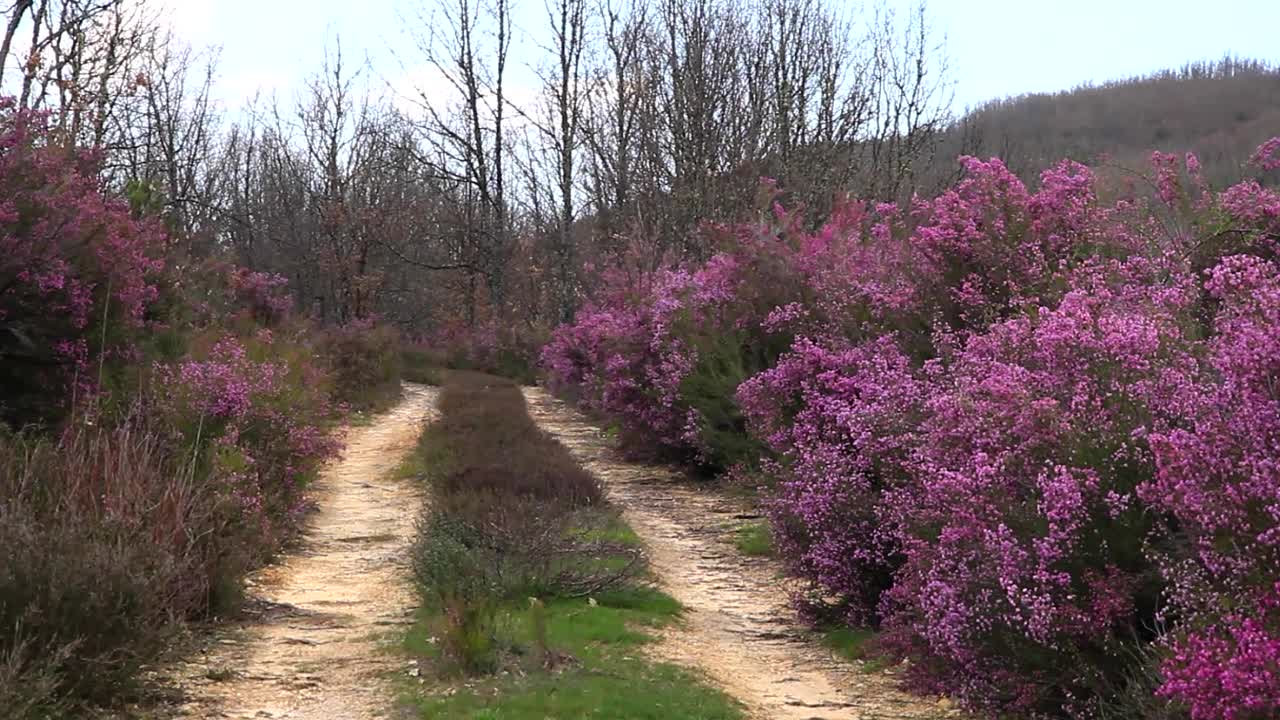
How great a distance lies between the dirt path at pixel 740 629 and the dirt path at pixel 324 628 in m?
2.04

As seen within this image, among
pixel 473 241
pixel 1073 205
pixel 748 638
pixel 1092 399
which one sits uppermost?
pixel 473 241

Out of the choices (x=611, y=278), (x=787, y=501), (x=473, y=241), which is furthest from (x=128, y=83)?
(x=787, y=501)

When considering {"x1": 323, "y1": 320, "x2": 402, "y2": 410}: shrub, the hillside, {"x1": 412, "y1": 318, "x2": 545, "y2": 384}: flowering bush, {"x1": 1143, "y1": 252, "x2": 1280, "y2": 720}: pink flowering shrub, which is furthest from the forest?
the hillside

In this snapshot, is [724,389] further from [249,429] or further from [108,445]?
[108,445]

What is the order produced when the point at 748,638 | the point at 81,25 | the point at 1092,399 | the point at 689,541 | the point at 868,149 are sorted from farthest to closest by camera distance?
the point at 868,149 → the point at 81,25 → the point at 689,541 → the point at 748,638 → the point at 1092,399

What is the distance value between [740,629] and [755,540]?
10.9ft

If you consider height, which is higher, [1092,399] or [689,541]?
[1092,399]

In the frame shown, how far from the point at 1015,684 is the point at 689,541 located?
22.2 ft

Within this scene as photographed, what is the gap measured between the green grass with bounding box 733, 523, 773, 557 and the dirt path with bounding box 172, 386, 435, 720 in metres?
3.39

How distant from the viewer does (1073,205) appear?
1016 cm

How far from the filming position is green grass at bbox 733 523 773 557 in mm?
11992

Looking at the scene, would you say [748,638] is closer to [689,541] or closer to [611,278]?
[689,541]

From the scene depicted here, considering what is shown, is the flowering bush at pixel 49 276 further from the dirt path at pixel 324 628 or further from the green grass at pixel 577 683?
the green grass at pixel 577 683

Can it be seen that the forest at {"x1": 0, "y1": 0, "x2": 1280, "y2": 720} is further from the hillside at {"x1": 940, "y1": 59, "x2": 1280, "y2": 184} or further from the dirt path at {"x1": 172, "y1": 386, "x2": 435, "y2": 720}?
the hillside at {"x1": 940, "y1": 59, "x2": 1280, "y2": 184}
